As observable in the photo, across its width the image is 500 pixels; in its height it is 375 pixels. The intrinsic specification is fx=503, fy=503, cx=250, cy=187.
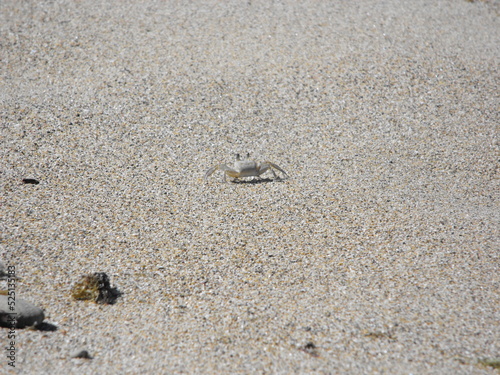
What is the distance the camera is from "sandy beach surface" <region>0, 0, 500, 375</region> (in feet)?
9.92

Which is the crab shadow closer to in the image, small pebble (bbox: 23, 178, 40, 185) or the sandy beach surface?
the sandy beach surface

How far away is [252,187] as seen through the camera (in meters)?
5.12

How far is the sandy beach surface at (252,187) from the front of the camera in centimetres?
302

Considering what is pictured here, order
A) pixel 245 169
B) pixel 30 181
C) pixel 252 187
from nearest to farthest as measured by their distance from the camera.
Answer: pixel 30 181, pixel 245 169, pixel 252 187

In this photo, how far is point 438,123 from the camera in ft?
21.7

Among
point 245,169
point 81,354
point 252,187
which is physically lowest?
point 81,354

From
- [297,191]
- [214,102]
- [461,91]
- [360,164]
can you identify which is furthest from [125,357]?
[461,91]

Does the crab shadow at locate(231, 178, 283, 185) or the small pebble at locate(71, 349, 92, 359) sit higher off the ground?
the crab shadow at locate(231, 178, 283, 185)

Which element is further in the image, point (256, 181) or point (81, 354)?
point (256, 181)

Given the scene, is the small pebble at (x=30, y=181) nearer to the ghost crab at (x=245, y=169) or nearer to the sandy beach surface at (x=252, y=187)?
the sandy beach surface at (x=252, y=187)

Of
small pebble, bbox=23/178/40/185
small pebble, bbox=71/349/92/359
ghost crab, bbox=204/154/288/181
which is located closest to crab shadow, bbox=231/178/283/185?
ghost crab, bbox=204/154/288/181

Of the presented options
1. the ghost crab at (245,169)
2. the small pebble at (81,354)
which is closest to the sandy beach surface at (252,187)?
the small pebble at (81,354)

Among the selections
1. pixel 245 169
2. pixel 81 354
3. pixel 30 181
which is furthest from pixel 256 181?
pixel 81 354

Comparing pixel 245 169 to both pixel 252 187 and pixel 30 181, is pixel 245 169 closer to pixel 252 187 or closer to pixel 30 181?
pixel 252 187
